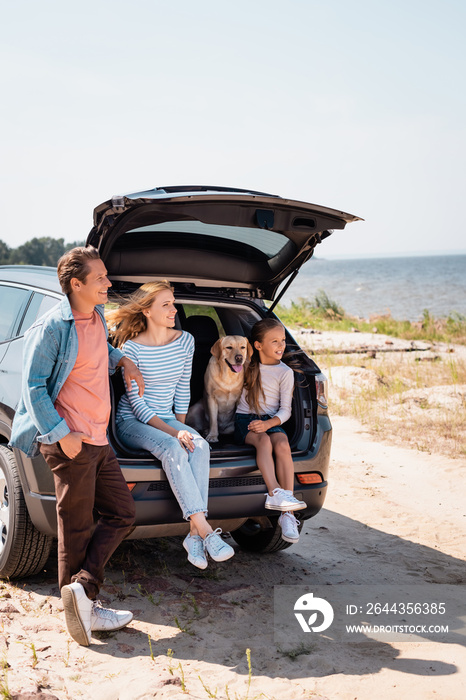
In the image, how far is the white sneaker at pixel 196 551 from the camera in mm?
3545

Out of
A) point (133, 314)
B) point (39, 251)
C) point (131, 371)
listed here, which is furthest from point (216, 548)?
point (39, 251)

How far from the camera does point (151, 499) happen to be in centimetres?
356

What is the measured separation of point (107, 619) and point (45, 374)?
1276 millimetres

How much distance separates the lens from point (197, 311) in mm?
5082

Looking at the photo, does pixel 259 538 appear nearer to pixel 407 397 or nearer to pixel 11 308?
pixel 11 308

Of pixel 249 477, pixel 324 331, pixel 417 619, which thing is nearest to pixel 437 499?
pixel 417 619

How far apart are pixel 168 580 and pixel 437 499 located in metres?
2.87

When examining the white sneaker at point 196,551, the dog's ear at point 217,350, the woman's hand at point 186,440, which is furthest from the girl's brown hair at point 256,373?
the white sneaker at point 196,551

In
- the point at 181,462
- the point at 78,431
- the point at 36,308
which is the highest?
the point at 36,308

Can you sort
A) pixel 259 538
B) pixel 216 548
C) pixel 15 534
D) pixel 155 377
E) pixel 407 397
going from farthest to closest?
1. pixel 407 397
2. pixel 259 538
3. pixel 155 377
4. pixel 15 534
5. pixel 216 548

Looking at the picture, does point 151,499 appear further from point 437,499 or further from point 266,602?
point 437,499

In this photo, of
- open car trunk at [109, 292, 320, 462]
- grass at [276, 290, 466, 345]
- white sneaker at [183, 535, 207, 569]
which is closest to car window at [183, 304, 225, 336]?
open car trunk at [109, 292, 320, 462]

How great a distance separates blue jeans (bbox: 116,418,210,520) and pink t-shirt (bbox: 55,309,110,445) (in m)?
0.38

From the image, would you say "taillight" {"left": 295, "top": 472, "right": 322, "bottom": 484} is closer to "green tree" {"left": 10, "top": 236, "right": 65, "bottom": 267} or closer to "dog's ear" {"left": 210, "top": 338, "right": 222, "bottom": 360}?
"dog's ear" {"left": 210, "top": 338, "right": 222, "bottom": 360}
